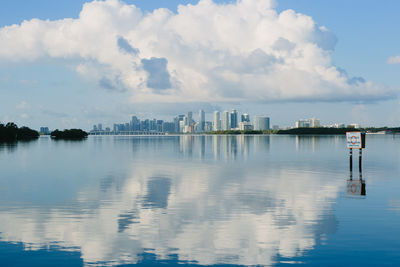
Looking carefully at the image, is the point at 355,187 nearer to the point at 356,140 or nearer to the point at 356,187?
the point at 356,187

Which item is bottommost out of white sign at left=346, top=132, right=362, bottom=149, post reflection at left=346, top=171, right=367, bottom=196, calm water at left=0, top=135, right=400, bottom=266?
post reflection at left=346, top=171, right=367, bottom=196

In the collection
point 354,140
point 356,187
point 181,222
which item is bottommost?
point 356,187

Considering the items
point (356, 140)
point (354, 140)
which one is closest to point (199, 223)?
point (356, 140)

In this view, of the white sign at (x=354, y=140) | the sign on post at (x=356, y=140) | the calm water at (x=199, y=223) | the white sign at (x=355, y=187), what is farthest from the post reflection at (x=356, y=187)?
the white sign at (x=354, y=140)

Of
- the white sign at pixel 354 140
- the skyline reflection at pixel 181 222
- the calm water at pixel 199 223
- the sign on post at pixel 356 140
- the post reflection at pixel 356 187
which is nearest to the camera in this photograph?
the calm water at pixel 199 223

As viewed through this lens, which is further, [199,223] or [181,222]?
[181,222]

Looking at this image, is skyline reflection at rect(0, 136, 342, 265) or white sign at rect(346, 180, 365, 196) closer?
skyline reflection at rect(0, 136, 342, 265)

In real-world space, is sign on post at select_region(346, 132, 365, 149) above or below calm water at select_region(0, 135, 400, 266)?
above

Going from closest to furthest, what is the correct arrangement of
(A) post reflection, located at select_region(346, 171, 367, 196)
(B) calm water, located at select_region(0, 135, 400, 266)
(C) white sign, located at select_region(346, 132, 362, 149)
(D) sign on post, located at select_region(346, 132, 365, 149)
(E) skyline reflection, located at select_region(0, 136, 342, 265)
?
(B) calm water, located at select_region(0, 135, 400, 266)
(E) skyline reflection, located at select_region(0, 136, 342, 265)
(A) post reflection, located at select_region(346, 171, 367, 196)
(D) sign on post, located at select_region(346, 132, 365, 149)
(C) white sign, located at select_region(346, 132, 362, 149)

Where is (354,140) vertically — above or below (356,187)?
above

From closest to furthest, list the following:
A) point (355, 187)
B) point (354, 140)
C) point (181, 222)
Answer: point (181, 222), point (355, 187), point (354, 140)

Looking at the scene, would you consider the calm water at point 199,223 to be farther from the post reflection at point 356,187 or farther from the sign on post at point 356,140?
the sign on post at point 356,140

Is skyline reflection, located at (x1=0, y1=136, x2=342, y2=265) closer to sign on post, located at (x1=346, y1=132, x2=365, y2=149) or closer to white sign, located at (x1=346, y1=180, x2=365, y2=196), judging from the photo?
white sign, located at (x1=346, y1=180, x2=365, y2=196)

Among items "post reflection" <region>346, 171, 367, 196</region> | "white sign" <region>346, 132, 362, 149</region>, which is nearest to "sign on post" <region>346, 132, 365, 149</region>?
"white sign" <region>346, 132, 362, 149</region>
